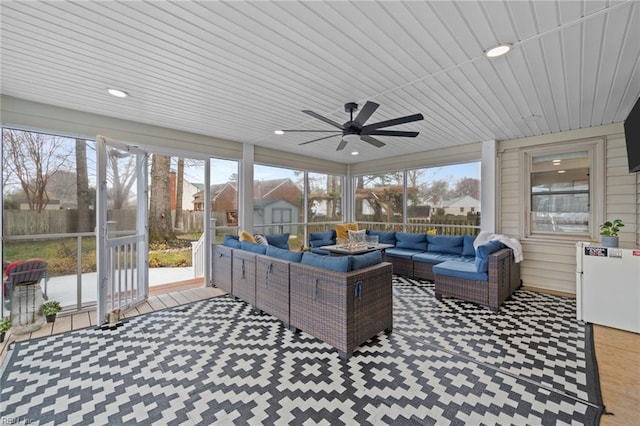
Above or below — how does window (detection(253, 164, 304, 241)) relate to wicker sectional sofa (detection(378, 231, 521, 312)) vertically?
above

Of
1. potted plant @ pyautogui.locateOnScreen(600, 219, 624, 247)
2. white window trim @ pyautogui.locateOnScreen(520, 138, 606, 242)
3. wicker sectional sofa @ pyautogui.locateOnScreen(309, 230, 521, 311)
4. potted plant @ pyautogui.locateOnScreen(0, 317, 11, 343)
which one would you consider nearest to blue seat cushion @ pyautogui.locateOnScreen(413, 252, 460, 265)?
wicker sectional sofa @ pyautogui.locateOnScreen(309, 230, 521, 311)

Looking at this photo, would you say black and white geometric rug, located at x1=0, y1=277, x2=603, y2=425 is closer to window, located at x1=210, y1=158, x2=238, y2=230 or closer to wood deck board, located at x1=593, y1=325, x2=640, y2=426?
wood deck board, located at x1=593, y1=325, x2=640, y2=426

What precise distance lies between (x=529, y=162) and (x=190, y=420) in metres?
6.07

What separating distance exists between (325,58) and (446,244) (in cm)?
451

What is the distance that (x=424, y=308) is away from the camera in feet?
12.5

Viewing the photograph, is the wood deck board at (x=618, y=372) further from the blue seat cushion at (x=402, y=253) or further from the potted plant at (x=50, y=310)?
the potted plant at (x=50, y=310)

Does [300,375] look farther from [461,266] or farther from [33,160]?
[33,160]

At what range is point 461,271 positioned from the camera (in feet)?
12.9

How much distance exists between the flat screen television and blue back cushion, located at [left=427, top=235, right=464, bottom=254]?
2646mm

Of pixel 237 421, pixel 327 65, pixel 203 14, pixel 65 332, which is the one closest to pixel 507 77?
pixel 327 65

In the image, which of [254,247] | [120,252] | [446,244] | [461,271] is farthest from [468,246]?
[120,252]

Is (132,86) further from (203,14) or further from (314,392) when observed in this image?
(314,392)

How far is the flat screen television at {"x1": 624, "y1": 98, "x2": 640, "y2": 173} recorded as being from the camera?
9.44 feet

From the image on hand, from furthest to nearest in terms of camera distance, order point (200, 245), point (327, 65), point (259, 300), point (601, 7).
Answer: point (200, 245), point (259, 300), point (327, 65), point (601, 7)
